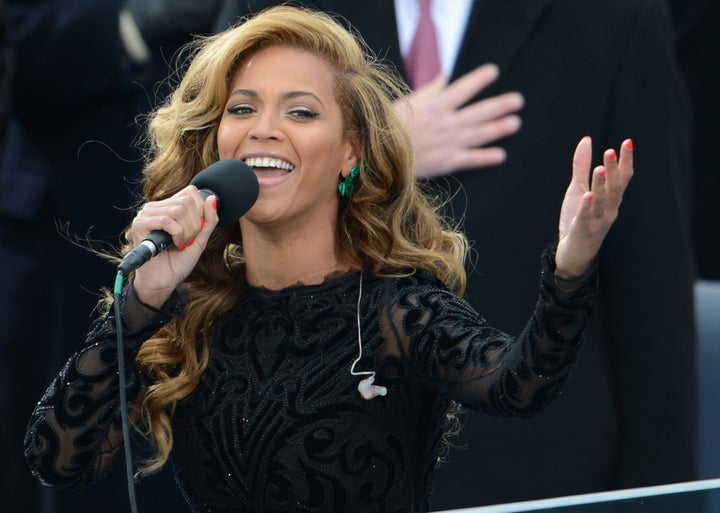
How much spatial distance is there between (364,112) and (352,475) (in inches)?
27.1

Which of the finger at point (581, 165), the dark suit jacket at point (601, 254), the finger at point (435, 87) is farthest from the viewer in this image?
the finger at point (435, 87)

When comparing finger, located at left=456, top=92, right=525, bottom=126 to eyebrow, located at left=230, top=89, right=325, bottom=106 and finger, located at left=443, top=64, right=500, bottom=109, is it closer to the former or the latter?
finger, located at left=443, top=64, right=500, bottom=109

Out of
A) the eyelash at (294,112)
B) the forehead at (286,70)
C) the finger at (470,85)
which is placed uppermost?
the finger at (470,85)

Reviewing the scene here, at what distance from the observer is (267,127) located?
119 inches

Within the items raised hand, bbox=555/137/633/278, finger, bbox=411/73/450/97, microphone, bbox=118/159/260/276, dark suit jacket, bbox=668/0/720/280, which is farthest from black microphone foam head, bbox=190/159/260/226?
dark suit jacket, bbox=668/0/720/280

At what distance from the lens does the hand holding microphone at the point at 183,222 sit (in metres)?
2.70

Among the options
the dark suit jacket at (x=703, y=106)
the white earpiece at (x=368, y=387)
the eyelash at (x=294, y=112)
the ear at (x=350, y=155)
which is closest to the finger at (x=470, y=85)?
the ear at (x=350, y=155)

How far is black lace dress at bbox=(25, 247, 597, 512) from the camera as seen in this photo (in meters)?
2.91

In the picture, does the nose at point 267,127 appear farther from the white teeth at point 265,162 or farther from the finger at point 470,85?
the finger at point 470,85

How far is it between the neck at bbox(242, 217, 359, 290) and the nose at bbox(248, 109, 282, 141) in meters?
0.19

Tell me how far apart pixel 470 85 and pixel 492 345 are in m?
1.32

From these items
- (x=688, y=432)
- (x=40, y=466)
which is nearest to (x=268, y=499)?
(x=40, y=466)

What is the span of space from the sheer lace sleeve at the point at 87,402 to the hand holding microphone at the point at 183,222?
4cm

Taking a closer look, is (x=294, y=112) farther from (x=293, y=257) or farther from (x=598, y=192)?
(x=598, y=192)
